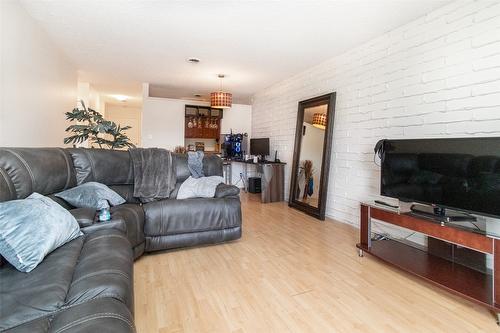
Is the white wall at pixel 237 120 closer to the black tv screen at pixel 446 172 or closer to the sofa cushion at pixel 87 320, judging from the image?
the black tv screen at pixel 446 172

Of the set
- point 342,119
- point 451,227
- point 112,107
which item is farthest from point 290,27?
point 112,107

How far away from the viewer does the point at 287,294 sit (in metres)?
1.86

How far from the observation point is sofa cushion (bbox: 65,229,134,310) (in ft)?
3.44

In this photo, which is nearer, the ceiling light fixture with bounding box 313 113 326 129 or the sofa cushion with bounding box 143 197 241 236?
the sofa cushion with bounding box 143 197 241 236

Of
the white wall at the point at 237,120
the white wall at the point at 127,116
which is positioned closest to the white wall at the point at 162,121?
the white wall at the point at 237,120

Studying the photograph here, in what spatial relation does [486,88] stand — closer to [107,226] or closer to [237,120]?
[107,226]

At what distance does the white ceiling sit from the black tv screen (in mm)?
1439

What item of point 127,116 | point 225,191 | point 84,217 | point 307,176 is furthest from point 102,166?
point 127,116

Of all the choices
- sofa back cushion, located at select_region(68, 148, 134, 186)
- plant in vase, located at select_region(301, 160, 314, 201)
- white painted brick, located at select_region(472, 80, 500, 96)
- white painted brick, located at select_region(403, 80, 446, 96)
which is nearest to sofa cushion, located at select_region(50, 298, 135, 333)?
sofa back cushion, located at select_region(68, 148, 134, 186)

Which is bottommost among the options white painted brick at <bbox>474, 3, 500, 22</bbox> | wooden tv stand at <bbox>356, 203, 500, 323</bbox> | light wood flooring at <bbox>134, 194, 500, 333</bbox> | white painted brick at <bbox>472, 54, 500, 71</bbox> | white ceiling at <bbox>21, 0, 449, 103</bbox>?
light wood flooring at <bbox>134, 194, 500, 333</bbox>

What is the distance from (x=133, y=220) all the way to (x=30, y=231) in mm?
944

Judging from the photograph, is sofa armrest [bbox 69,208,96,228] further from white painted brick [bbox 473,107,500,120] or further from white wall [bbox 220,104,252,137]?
white wall [bbox 220,104,252,137]

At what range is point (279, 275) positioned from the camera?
2146 millimetres

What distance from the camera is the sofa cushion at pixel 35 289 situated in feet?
3.00
